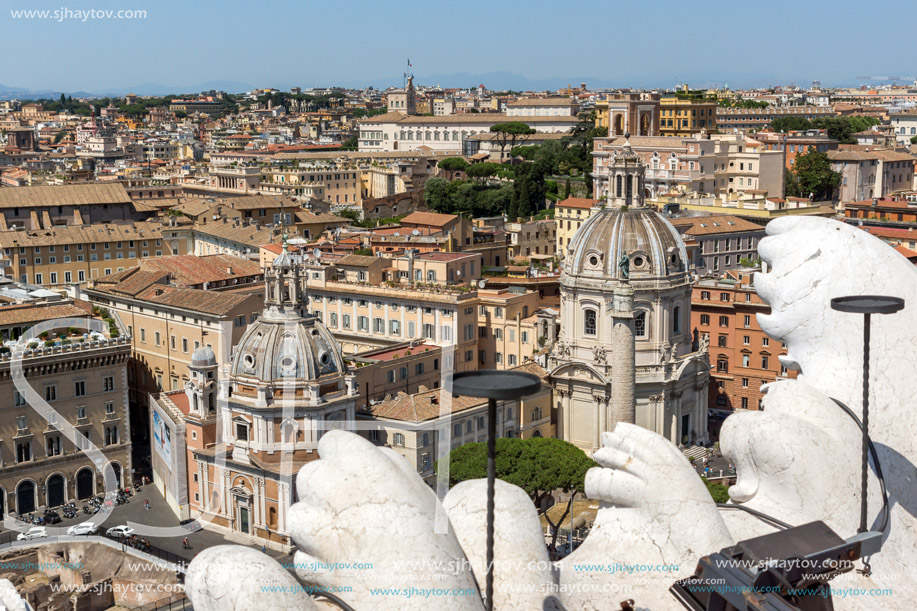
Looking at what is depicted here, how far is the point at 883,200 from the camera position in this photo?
79875mm

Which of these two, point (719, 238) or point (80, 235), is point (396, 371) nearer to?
point (719, 238)

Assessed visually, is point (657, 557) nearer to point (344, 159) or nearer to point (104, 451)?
point (104, 451)

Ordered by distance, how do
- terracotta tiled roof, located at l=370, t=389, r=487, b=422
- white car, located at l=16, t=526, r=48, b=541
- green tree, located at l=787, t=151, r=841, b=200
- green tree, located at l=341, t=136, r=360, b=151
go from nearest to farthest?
white car, located at l=16, t=526, r=48, b=541 < terracotta tiled roof, located at l=370, t=389, r=487, b=422 < green tree, located at l=787, t=151, r=841, b=200 < green tree, located at l=341, t=136, r=360, b=151

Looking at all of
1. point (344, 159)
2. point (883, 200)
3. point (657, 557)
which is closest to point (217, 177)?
→ point (344, 159)

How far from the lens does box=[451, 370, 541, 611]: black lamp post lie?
891cm

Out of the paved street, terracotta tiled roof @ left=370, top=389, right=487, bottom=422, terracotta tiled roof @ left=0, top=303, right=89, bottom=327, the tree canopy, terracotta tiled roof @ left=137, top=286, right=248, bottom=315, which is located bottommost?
the paved street

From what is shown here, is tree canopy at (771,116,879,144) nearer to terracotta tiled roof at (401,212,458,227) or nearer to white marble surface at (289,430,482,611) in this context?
terracotta tiled roof at (401,212,458,227)

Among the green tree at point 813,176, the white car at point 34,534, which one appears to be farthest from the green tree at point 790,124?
the white car at point 34,534

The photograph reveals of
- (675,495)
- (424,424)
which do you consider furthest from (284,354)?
(675,495)

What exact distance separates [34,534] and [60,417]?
5625 millimetres

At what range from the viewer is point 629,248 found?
152 ft

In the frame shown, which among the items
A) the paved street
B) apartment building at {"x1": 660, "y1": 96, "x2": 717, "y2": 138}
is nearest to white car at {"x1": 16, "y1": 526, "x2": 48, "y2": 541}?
the paved street

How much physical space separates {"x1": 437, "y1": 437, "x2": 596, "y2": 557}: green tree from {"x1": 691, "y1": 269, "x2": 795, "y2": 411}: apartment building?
15139 mm

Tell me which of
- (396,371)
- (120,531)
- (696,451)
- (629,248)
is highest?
(629,248)
